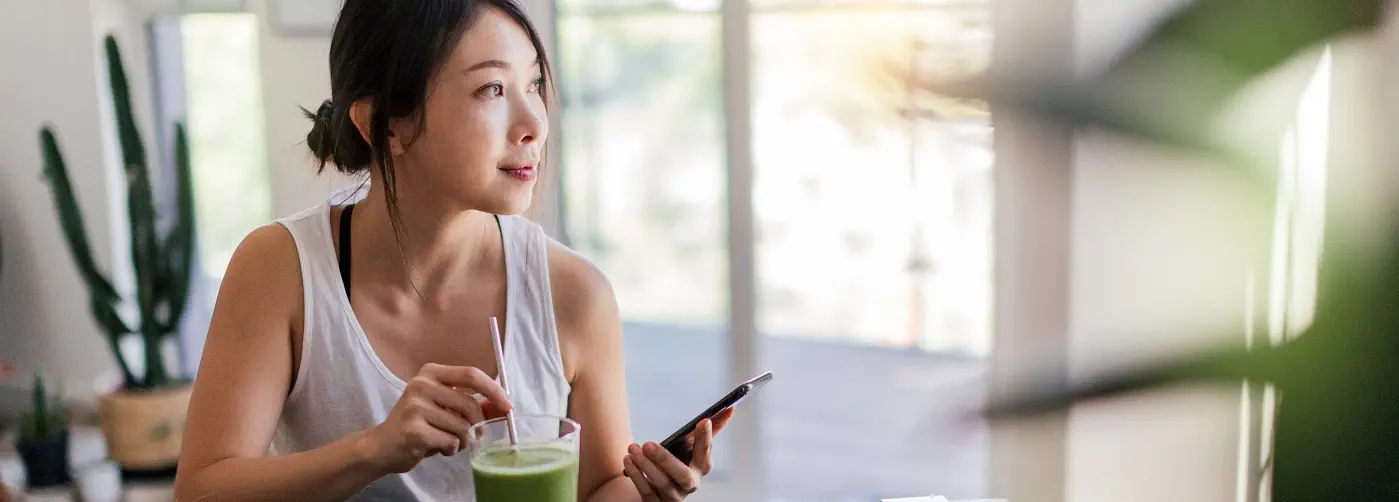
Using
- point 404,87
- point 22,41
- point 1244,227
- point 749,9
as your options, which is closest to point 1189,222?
point 1244,227

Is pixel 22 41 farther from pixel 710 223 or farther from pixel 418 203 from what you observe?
pixel 418 203

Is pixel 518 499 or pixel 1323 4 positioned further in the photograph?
pixel 518 499

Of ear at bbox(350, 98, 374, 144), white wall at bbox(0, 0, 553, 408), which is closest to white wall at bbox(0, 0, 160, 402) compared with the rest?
white wall at bbox(0, 0, 553, 408)

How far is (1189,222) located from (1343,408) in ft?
0.20

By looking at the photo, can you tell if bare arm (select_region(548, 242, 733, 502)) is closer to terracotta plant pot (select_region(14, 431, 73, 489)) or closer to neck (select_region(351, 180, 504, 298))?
neck (select_region(351, 180, 504, 298))

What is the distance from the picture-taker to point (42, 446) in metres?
2.69

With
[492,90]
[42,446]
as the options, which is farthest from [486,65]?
[42,446]

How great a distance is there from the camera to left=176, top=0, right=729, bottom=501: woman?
1111mm

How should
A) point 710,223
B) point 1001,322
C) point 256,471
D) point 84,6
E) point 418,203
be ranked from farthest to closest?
point 710,223, point 84,6, point 418,203, point 256,471, point 1001,322

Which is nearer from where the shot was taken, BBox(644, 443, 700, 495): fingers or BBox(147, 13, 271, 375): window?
BBox(644, 443, 700, 495): fingers

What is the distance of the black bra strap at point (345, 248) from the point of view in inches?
50.8

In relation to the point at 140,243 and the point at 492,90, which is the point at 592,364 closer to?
the point at 492,90

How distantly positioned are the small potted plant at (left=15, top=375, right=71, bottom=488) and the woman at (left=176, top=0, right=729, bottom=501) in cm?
174

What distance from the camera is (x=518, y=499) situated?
96 cm
